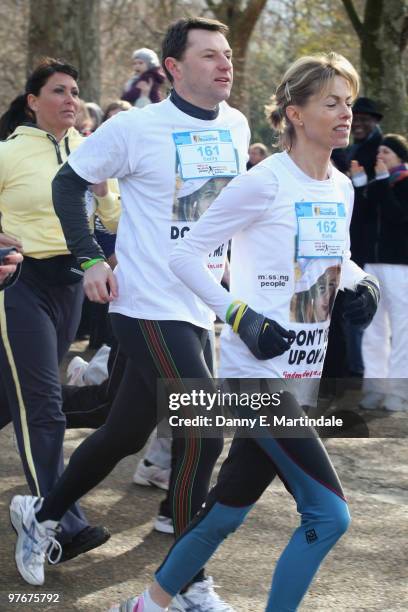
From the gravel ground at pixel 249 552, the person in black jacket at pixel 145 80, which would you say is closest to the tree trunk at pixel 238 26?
the person in black jacket at pixel 145 80

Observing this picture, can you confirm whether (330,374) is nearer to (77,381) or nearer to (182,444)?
(77,381)

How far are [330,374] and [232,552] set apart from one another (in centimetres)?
369

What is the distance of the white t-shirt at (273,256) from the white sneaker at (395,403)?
165 inches

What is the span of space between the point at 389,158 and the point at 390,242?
562 millimetres

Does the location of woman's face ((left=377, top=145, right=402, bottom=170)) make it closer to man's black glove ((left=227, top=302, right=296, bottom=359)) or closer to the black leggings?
the black leggings

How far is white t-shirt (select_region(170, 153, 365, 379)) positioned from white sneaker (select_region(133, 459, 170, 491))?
6.62 ft

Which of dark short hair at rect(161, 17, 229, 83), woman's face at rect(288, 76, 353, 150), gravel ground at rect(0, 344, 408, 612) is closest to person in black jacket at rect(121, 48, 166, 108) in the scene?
gravel ground at rect(0, 344, 408, 612)

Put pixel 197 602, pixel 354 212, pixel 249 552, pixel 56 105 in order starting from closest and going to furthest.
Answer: pixel 197 602 → pixel 249 552 → pixel 56 105 → pixel 354 212

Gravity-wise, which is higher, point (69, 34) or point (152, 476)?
point (69, 34)

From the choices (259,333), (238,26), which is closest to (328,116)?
(259,333)

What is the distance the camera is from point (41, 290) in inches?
191

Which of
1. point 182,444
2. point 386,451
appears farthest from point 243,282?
point 386,451

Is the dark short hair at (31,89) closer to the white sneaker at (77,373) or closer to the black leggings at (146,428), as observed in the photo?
the white sneaker at (77,373)

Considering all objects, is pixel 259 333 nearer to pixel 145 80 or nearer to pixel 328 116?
pixel 328 116
